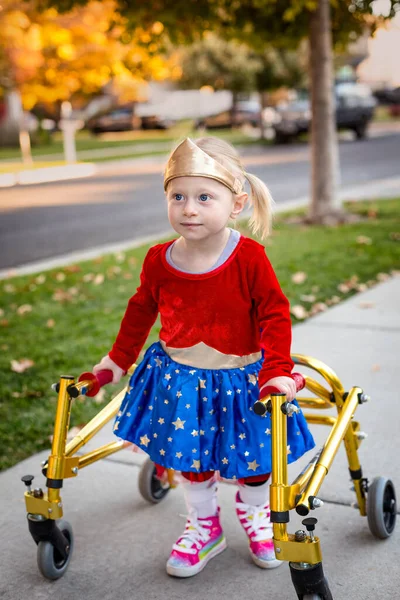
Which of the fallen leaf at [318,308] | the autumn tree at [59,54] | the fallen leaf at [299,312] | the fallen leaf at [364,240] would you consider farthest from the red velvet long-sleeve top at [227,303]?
the autumn tree at [59,54]

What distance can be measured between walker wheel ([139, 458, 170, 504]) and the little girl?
1.25ft

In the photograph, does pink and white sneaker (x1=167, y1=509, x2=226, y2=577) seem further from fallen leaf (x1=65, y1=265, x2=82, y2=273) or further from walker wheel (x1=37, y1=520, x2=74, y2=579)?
fallen leaf (x1=65, y1=265, x2=82, y2=273)

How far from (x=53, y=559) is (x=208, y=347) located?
2.73 ft

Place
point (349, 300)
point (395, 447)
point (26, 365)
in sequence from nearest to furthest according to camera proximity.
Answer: point (395, 447)
point (26, 365)
point (349, 300)

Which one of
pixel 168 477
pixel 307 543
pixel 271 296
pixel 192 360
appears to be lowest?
pixel 168 477

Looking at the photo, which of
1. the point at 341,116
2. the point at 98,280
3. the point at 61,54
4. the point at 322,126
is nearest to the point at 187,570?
the point at 98,280

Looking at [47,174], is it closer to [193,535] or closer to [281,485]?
[193,535]

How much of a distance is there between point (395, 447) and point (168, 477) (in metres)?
1.06

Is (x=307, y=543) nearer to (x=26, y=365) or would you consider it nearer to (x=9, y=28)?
(x=26, y=365)

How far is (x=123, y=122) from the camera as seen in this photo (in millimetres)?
39406

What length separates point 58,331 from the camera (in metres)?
5.45

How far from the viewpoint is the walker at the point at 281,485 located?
6.99 feet

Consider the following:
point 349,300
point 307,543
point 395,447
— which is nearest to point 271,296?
point 307,543

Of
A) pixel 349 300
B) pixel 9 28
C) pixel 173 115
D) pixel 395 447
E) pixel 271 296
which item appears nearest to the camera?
pixel 271 296
